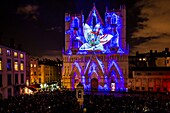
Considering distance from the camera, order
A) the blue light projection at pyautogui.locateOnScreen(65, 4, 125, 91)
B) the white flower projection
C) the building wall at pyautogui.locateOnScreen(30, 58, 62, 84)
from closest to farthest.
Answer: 1. the blue light projection at pyautogui.locateOnScreen(65, 4, 125, 91)
2. the white flower projection
3. the building wall at pyautogui.locateOnScreen(30, 58, 62, 84)

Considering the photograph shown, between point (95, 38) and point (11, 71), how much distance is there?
2703 centimetres

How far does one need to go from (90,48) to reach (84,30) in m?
5.88

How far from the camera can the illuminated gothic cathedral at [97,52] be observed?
227 ft

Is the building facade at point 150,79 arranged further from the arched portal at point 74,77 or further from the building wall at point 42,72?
the building wall at point 42,72

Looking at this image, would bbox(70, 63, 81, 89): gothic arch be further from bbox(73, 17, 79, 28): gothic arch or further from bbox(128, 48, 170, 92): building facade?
bbox(128, 48, 170, 92): building facade

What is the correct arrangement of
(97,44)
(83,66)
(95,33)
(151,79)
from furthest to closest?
(83,66), (95,33), (97,44), (151,79)

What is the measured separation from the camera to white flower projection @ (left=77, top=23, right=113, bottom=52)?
231 feet

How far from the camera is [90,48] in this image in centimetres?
7144

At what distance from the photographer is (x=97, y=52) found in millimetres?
70688

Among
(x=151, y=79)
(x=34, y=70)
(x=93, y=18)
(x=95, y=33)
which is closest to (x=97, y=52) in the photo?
(x=95, y=33)

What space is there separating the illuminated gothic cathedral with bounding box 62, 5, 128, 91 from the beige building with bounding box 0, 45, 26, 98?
50.1ft

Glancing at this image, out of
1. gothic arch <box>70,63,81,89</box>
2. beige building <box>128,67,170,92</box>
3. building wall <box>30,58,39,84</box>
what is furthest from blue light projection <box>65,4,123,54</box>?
building wall <box>30,58,39,84</box>

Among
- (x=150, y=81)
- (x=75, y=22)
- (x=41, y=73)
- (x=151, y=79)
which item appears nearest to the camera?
(x=151, y=79)

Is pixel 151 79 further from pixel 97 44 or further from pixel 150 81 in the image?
pixel 97 44
